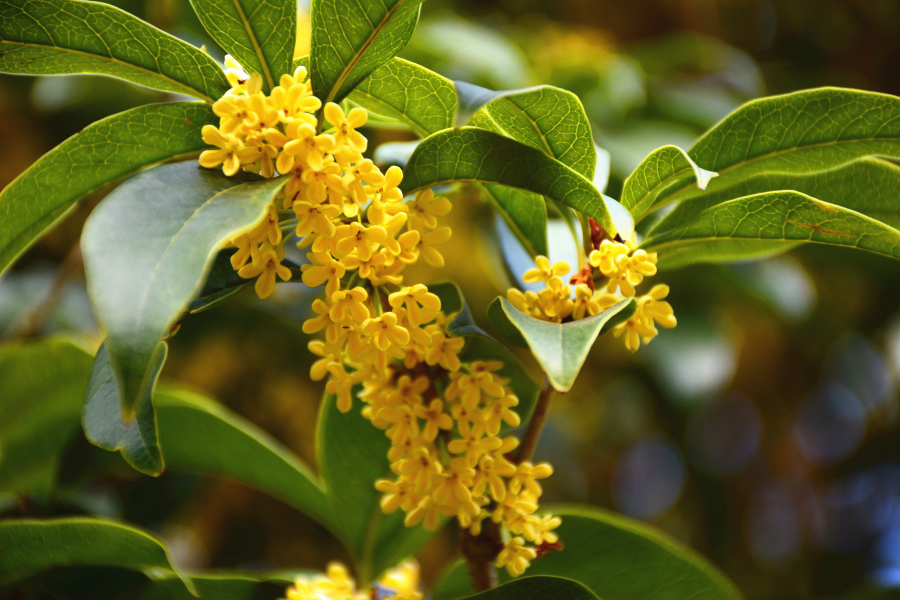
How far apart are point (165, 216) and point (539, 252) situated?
46 centimetres

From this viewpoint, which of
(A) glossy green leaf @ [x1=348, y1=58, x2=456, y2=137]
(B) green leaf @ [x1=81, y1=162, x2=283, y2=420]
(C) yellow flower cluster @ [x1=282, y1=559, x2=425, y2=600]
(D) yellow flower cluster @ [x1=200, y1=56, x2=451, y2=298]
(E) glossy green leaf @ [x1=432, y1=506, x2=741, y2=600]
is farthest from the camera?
(E) glossy green leaf @ [x1=432, y1=506, x2=741, y2=600]

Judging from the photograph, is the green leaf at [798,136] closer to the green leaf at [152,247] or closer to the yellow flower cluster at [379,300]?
the yellow flower cluster at [379,300]

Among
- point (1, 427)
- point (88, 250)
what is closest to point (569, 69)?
point (1, 427)

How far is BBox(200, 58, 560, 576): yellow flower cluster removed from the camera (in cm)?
59

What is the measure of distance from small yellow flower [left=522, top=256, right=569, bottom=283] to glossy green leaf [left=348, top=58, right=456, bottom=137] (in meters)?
0.18

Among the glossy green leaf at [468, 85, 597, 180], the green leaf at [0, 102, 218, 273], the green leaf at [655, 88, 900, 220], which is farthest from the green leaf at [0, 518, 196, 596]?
the green leaf at [655, 88, 900, 220]

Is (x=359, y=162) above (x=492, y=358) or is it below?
above

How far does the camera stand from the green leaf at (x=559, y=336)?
512mm

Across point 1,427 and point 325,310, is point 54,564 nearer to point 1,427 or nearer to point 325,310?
point 1,427

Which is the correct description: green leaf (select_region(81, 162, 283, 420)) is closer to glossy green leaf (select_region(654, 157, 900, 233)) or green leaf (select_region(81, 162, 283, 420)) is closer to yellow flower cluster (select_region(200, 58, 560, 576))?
yellow flower cluster (select_region(200, 58, 560, 576))

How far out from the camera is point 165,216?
0.53m

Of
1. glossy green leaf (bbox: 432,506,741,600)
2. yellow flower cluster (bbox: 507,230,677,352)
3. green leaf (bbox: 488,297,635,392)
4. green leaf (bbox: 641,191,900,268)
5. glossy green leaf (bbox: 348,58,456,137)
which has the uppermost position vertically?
glossy green leaf (bbox: 348,58,456,137)

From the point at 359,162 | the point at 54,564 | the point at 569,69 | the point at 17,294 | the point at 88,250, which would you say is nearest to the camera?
the point at 88,250

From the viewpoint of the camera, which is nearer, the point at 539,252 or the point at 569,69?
the point at 539,252
